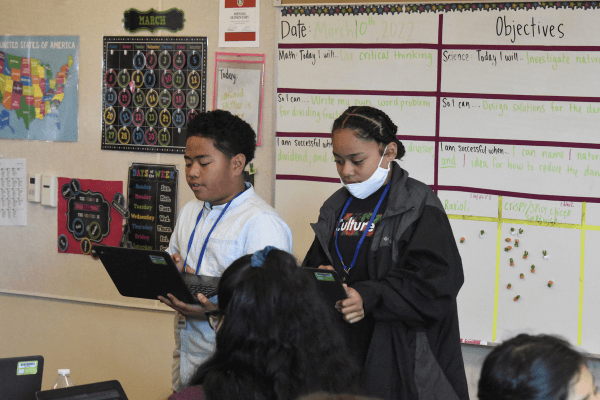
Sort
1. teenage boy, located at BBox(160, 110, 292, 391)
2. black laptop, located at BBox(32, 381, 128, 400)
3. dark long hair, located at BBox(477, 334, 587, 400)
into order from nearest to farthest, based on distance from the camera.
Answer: dark long hair, located at BBox(477, 334, 587, 400) → black laptop, located at BBox(32, 381, 128, 400) → teenage boy, located at BBox(160, 110, 292, 391)

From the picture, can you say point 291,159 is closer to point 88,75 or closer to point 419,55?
point 419,55

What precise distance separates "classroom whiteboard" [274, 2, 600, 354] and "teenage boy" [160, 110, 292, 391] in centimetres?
77

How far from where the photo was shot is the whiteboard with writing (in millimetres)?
2882

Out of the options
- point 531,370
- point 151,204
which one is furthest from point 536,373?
point 151,204

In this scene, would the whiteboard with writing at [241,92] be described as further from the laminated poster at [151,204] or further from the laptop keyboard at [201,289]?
the laptop keyboard at [201,289]

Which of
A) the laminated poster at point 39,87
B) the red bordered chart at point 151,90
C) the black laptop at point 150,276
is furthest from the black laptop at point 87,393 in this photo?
the laminated poster at point 39,87

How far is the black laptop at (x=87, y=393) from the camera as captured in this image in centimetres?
127

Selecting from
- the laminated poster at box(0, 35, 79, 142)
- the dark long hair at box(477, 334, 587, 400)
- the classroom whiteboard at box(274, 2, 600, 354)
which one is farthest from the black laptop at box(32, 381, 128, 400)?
the laminated poster at box(0, 35, 79, 142)

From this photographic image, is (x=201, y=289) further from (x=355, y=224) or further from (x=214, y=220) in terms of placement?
(x=355, y=224)

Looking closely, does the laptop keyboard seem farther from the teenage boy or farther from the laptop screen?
the laptop screen

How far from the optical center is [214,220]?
2078 millimetres

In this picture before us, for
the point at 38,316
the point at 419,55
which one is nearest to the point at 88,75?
the point at 38,316

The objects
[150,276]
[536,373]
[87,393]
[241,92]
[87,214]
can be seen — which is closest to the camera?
[536,373]

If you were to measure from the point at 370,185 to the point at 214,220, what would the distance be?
1.82 ft
